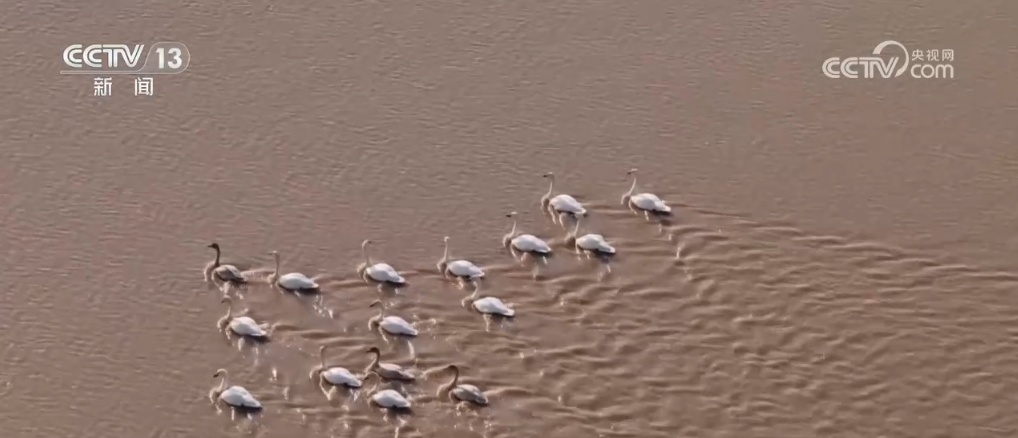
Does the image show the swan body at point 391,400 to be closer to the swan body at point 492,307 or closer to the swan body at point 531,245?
the swan body at point 492,307

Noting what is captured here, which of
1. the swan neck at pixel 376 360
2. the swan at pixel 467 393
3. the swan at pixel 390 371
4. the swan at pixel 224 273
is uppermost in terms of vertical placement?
the swan at pixel 224 273

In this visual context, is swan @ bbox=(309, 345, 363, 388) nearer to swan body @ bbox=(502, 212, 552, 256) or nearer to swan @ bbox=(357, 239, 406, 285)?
swan @ bbox=(357, 239, 406, 285)

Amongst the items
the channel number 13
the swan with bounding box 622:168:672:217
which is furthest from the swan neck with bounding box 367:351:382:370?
the channel number 13

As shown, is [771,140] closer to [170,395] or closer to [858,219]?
[858,219]

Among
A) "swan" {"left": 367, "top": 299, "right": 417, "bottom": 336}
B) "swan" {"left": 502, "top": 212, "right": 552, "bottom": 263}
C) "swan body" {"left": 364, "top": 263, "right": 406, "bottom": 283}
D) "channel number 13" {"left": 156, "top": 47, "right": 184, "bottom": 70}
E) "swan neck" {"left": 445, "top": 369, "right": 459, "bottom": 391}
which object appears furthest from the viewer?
"channel number 13" {"left": 156, "top": 47, "right": 184, "bottom": 70}

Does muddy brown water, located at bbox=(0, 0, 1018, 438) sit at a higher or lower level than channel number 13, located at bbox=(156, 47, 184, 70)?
lower

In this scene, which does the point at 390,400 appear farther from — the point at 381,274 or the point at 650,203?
the point at 650,203

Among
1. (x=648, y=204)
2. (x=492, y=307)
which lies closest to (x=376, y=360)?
(x=492, y=307)

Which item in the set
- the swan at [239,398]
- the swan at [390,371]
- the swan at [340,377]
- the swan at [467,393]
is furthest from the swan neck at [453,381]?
the swan at [239,398]
